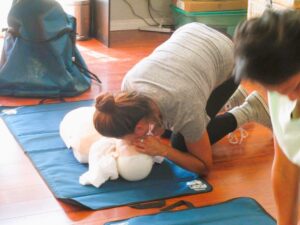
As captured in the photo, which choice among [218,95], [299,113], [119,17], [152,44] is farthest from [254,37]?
[119,17]

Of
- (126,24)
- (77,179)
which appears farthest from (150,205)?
(126,24)

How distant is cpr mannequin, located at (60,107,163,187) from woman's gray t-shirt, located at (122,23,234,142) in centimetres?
20

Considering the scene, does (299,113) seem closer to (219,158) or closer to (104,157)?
(104,157)

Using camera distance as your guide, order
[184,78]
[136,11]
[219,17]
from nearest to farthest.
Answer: [184,78]
[219,17]
[136,11]

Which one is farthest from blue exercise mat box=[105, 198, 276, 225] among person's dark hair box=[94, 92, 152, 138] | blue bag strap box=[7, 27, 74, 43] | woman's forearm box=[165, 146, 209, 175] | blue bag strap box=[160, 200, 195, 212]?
blue bag strap box=[7, 27, 74, 43]

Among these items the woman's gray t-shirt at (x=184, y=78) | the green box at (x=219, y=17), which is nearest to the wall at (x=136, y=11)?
the green box at (x=219, y=17)

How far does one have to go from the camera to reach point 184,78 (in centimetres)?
196

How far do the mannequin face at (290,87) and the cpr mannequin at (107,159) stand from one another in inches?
45.5

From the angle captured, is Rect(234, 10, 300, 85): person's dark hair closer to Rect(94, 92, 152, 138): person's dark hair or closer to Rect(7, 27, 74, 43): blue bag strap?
Rect(94, 92, 152, 138): person's dark hair

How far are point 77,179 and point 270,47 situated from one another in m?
1.39

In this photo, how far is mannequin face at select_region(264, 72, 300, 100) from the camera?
925mm

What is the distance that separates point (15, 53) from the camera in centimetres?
296

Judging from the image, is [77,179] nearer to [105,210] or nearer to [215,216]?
[105,210]

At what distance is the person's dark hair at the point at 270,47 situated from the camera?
89 cm
